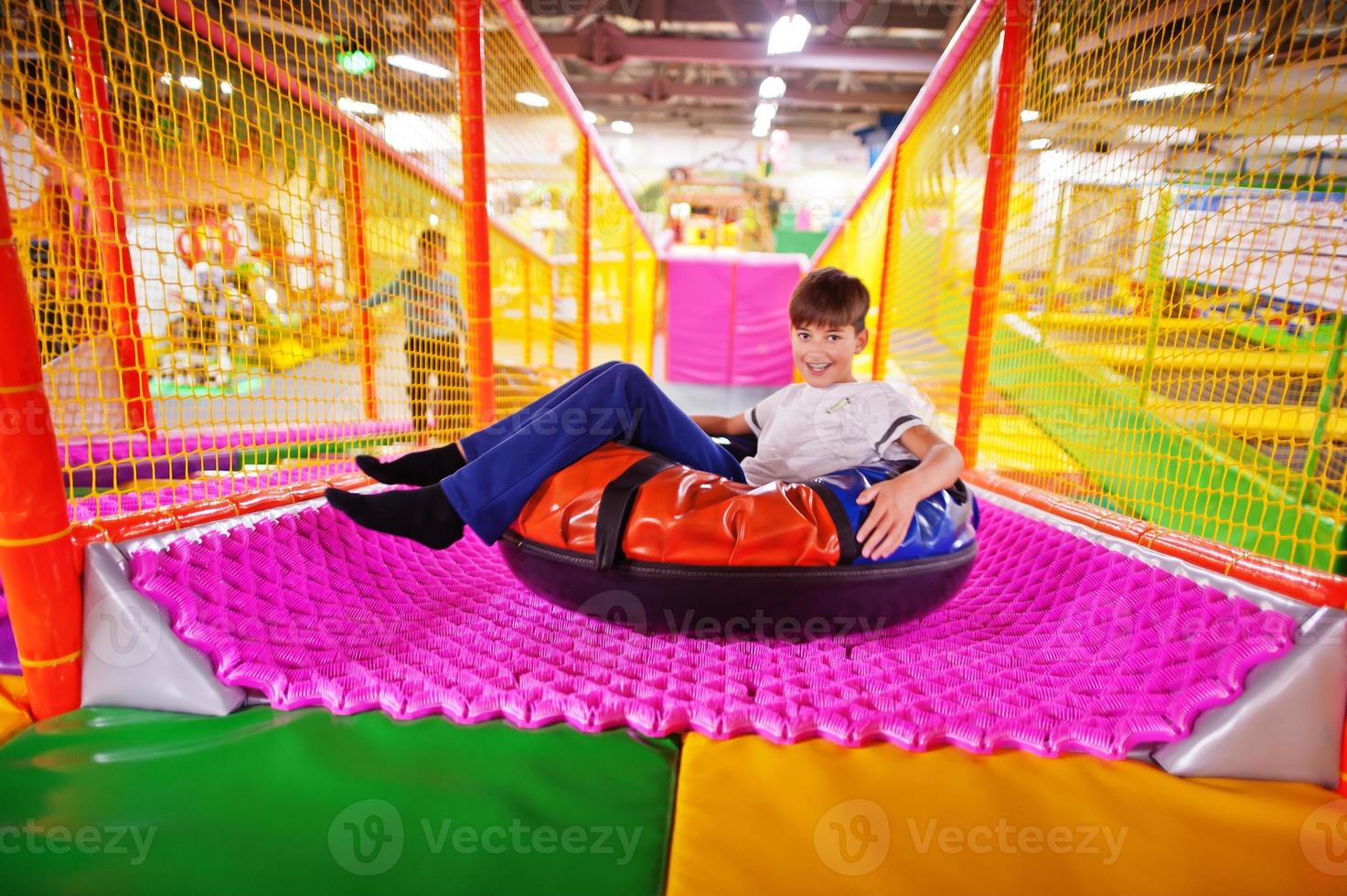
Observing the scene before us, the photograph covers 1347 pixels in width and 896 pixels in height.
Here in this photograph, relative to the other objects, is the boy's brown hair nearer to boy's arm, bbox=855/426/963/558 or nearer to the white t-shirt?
the white t-shirt

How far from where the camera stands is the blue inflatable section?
4.18 feet

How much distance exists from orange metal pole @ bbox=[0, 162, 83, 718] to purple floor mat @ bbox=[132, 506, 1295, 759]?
0.37 ft

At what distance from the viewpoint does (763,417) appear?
1889 millimetres

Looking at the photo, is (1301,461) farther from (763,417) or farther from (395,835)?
(395,835)

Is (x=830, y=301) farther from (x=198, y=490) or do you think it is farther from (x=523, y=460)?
(x=198, y=490)

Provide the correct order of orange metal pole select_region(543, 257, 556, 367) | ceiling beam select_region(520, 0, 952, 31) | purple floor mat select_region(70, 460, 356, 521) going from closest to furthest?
purple floor mat select_region(70, 460, 356, 521), orange metal pole select_region(543, 257, 556, 367), ceiling beam select_region(520, 0, 952, 31)

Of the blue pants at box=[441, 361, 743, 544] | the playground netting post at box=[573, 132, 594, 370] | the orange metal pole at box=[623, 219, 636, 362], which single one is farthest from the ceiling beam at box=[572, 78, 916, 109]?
the blue pants at box=[441, 361, 743, 544]

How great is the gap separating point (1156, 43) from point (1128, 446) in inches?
54.9

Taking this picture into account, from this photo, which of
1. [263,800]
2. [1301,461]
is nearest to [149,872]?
[263,800]

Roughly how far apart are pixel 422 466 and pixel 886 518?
0.96 meters

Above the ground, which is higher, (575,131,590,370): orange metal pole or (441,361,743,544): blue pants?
(575,131,590,370): orange metal pole

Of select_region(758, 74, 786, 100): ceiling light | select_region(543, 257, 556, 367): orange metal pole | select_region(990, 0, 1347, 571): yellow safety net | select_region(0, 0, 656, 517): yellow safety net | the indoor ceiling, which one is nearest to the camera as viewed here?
select_region(990, 0, 1347, 571): yellow safety net

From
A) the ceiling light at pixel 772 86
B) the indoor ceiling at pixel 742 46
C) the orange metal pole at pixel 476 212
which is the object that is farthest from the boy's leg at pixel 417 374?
the ceiling light at pixel 772 86

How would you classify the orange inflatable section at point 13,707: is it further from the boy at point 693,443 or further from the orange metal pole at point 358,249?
the orange metal pole at point 358,249
